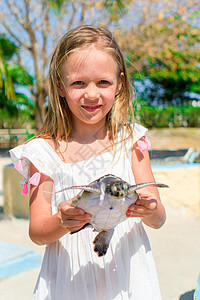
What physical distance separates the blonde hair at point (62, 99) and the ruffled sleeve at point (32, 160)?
0.09 meters

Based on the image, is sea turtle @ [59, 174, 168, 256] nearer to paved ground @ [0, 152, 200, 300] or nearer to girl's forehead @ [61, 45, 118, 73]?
girl's forehead @ [61, 45, 118, 73]

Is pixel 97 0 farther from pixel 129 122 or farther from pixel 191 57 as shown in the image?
pixel 129 122

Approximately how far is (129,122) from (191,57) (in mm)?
14580

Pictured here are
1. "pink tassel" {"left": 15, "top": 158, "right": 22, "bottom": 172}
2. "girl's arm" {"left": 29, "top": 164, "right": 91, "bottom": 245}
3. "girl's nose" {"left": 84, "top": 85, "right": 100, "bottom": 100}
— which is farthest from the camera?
"pink tassel" {"left": 15, "top": 158, "right": 22, "bottom": 172}

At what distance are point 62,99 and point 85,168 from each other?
1.00 ft

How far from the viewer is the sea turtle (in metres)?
0.80

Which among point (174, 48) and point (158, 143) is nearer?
point (174, 48)

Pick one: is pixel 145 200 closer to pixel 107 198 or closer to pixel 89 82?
pixel 107 198

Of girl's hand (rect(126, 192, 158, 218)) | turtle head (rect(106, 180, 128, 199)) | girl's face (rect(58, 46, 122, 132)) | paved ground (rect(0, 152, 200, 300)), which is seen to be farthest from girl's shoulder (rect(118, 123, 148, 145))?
paved ground (rect(0, 152, 200, 300))

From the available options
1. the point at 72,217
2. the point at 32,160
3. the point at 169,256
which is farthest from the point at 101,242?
the point at 169,256

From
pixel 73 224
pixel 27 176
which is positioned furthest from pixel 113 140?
pixel 73 224

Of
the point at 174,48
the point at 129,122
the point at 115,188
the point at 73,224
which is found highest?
the point at 174,48

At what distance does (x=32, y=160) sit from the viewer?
46.1 inches

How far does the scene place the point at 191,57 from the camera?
14.8m
